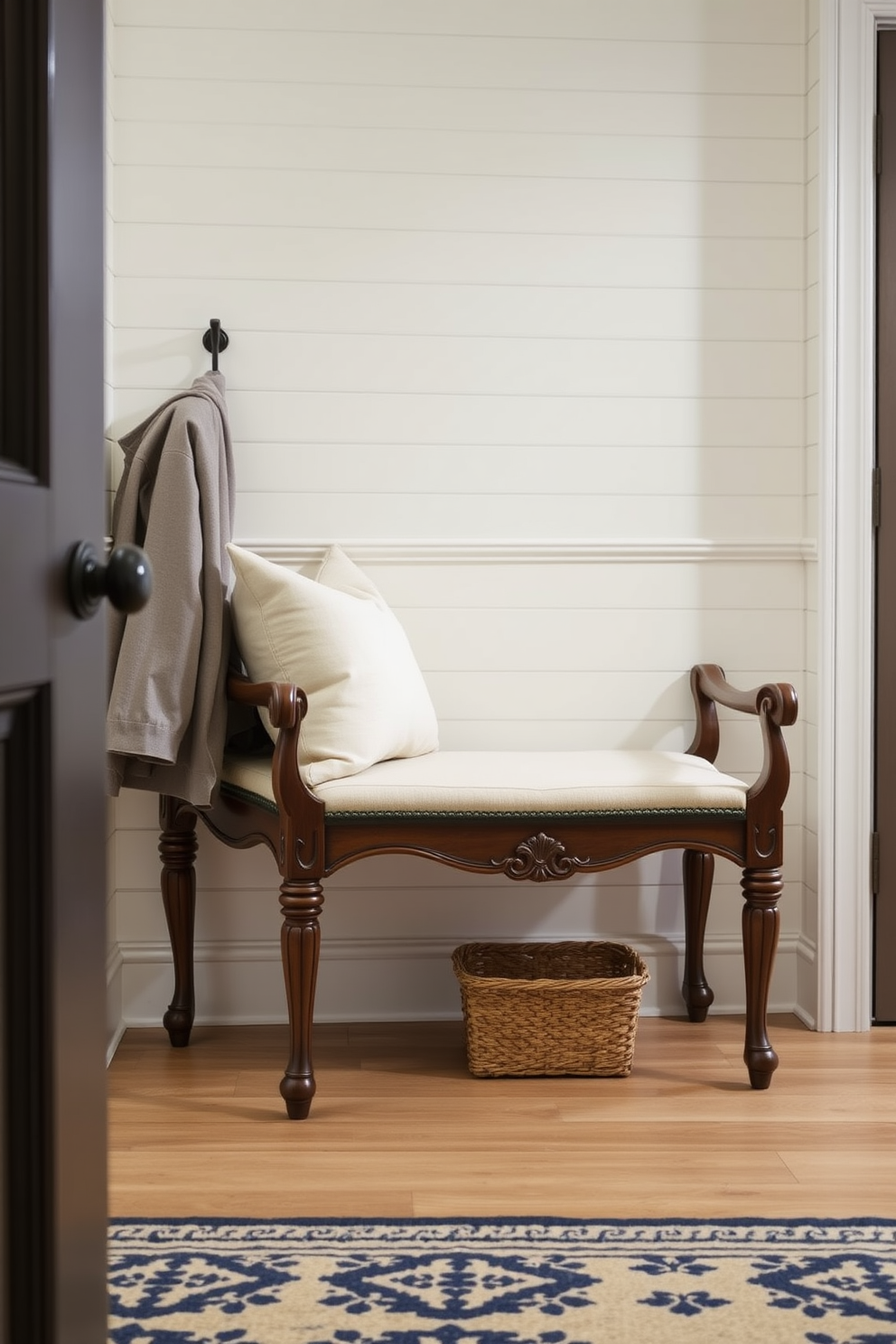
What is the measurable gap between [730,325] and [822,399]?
0.28 meters

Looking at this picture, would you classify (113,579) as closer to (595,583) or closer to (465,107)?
(595,583)

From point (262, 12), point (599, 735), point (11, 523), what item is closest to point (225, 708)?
point (599, 735)

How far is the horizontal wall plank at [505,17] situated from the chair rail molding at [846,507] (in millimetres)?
184

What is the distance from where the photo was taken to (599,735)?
9.68 feet

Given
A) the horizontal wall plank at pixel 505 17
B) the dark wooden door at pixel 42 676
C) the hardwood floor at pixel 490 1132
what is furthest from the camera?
the horizontal wall plank at pixel 505 17

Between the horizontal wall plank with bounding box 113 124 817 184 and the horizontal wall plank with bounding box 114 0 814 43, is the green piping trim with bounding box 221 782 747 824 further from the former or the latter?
the horizontal wall plank with bounding box 114 0 814 43

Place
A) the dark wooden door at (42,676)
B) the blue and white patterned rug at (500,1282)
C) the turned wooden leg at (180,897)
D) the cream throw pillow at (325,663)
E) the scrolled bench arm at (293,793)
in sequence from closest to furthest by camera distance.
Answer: the dark wooden door at (42,676) → the blue and white patterned rug at (500,1282) → the scrolled bench arm at (293,793) → the cream throw pillow at (325,663) → the turned wooden leg at (180,897)

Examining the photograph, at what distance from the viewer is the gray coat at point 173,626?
2428 mm

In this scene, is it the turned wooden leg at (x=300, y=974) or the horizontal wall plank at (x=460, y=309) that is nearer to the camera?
the turned wooden leg at (x=300, y=974)

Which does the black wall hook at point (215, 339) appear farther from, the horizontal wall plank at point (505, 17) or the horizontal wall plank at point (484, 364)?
the horizontal wall plank at point (505, 17)

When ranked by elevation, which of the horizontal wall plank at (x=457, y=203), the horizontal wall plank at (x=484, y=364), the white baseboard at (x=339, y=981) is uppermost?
the horizontal wall plank at (x=457, y=203)

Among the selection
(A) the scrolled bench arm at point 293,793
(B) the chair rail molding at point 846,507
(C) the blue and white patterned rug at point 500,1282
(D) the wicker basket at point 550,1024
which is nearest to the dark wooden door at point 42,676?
(C) the blue and white patterned rug at point 500,1282

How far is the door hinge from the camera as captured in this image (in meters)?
2.87

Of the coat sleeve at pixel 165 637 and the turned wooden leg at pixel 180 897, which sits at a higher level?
the coat sleeve at pixel 165 637
